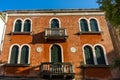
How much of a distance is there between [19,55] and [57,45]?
151 inches

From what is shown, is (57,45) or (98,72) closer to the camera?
(98,72)

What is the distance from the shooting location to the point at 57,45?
1914cm

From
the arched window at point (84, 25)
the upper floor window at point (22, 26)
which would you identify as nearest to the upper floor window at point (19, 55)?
the upper floor window at point (22, 26)

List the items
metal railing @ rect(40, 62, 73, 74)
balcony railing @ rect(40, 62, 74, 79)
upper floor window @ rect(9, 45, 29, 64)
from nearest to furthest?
1. balcony railing @ rect(40, 62, 74, 79)
2. metal railing @ rect(40, 62, 73, 74)
3. upper floor window @ rect(9, 45, 29, 64)

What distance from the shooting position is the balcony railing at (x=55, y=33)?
1903 cm

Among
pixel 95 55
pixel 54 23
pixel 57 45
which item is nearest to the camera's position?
pixel 95 55

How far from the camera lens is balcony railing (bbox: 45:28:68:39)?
19031mm

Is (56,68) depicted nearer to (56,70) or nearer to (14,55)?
A: (56,70)

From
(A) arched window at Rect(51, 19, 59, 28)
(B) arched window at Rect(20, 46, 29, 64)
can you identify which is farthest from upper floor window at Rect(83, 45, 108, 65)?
(B) arched window at Rect(20, 46, 29, 64)

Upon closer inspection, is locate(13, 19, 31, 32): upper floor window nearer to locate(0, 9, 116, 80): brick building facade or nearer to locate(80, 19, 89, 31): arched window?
locate(0, 9, 116, 80): brick building facade

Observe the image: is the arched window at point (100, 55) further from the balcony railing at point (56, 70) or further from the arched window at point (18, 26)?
the arched window at point (18, 26)

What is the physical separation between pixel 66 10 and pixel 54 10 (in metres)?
1.37

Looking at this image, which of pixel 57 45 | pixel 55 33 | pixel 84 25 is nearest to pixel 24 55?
pixel 57 45

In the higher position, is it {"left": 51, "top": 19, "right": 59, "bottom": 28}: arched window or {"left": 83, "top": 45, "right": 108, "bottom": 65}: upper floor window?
{"left": 51, "top": 19, "right": 59, "bottom": 28}: arched window
